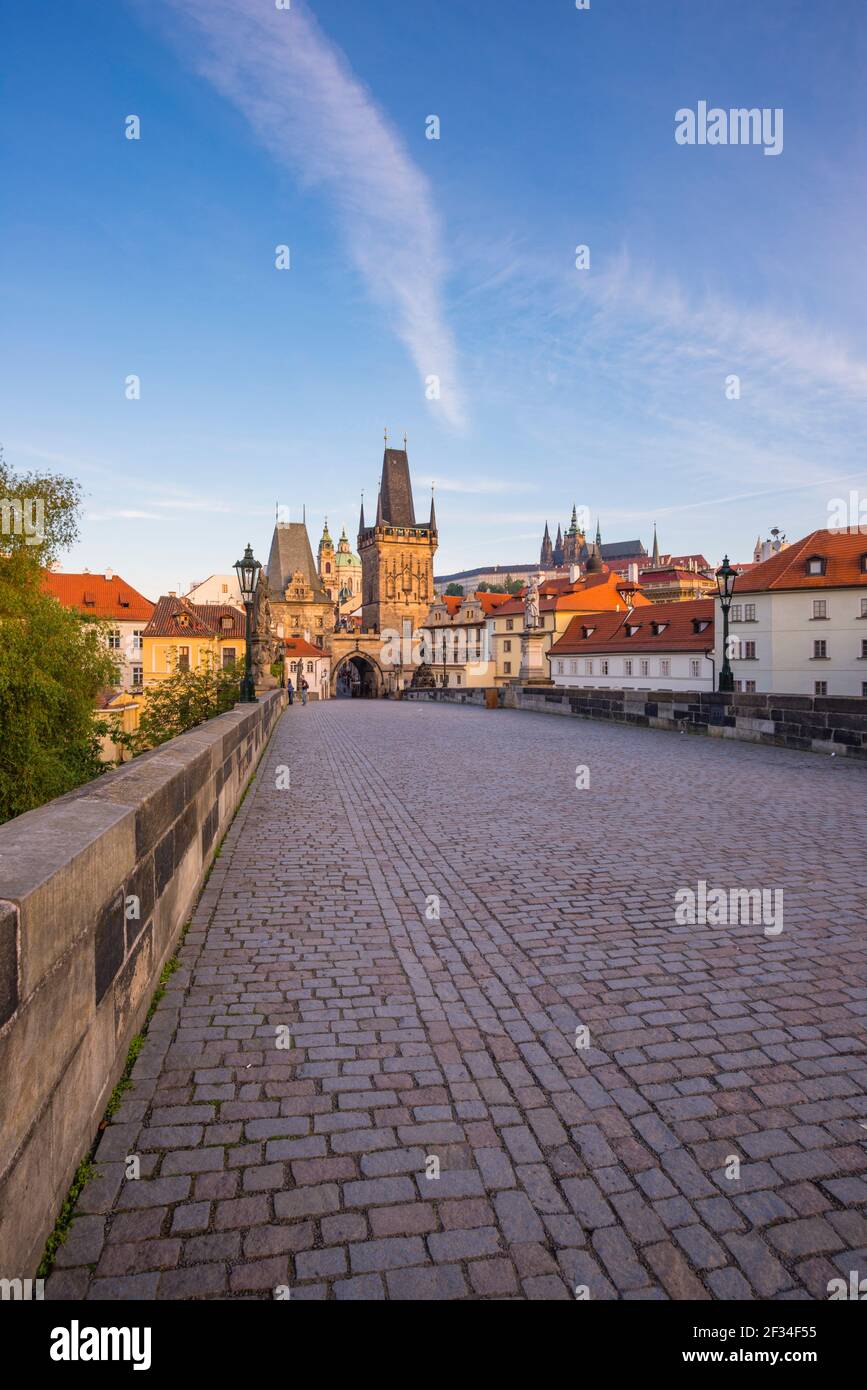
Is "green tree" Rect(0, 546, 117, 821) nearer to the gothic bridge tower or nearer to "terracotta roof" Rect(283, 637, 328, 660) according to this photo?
"terracotta roof" Rect(283, 637, 328, 660)

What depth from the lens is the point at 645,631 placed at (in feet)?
188

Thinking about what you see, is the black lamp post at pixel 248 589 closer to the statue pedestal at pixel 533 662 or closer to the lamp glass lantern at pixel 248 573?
the lamp glass lantern at pixel 248 573

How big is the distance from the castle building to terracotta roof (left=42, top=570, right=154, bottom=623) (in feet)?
78.3

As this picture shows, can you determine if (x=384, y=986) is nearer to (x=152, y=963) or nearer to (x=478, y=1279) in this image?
(x=152, y=963)

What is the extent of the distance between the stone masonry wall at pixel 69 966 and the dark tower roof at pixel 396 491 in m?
91.8

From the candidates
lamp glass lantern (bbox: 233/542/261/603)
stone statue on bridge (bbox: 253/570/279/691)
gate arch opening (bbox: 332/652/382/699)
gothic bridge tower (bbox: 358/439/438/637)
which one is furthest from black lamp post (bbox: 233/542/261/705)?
gothic bridge tower (bbox: 358/439/438/637)

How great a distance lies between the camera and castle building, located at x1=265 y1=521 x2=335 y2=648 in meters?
87.9

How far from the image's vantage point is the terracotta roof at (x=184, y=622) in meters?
58.2

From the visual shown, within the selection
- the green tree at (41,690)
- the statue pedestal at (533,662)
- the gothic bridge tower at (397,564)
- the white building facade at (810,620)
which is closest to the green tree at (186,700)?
the green tree at (41,690)

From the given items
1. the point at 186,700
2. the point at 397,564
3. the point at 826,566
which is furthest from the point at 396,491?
the point at 186,700

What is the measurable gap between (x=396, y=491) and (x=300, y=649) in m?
29.6

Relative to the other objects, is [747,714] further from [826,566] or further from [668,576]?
[668,576]

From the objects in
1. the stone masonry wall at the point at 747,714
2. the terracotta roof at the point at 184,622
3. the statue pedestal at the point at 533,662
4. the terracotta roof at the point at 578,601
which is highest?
the terracotta roof at the point at 578,601

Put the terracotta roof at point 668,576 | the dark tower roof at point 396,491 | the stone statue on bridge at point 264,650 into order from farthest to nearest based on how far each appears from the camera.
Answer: the terracotta roof at point 668,576
the dark tower roof at point 396,491
the stone statue on bridge at point 264,650
